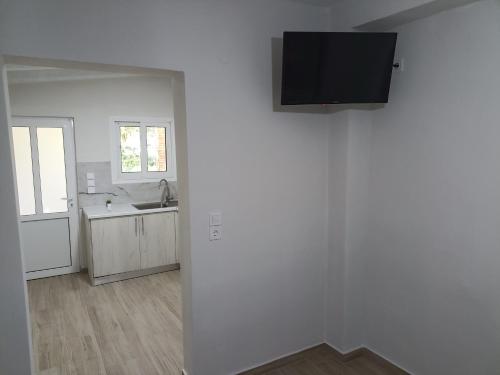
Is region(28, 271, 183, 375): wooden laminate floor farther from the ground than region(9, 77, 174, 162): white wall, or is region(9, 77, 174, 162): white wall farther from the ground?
region(9, 77, 174, 162): white wall

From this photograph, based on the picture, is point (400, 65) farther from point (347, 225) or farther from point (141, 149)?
point (141, 149)

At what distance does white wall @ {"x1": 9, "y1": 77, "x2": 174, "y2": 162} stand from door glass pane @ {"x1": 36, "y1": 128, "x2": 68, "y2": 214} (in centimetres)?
21

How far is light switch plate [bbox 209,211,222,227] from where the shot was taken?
2.24 m

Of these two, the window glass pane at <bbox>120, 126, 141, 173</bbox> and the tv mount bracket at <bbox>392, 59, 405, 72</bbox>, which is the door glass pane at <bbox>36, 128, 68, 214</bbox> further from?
the tv mount bracket at <bbox>392, 59, 405, 72</bbox>

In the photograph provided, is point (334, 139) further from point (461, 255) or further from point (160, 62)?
point (160, 62)

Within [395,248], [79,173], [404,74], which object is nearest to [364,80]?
[404,74]

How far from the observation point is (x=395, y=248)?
2.49 meters

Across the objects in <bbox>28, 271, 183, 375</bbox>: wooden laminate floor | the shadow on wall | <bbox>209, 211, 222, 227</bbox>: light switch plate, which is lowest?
<bbox>28, 271, 183, 375</bbox>: wooden laminate floor

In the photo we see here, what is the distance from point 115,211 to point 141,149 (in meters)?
1.02

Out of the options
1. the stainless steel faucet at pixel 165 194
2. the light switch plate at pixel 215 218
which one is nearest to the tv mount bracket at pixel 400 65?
the light switch plate at pixel 215 218

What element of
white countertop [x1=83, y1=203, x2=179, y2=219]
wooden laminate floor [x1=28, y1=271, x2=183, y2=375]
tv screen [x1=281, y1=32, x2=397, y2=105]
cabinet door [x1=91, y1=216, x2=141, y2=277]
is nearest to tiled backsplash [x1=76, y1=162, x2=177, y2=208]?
white countertop [x1=83, y1=203, x2=179, y2=219]

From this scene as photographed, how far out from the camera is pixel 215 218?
2.25 metres

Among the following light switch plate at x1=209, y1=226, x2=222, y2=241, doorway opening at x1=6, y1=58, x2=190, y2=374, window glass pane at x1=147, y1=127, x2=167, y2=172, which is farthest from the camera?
window glass pane at x1=147, y1=127, x2=167, y2=172

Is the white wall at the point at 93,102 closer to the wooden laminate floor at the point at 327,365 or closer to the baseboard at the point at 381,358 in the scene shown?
the wooden laminate floor at the point at 327,365
